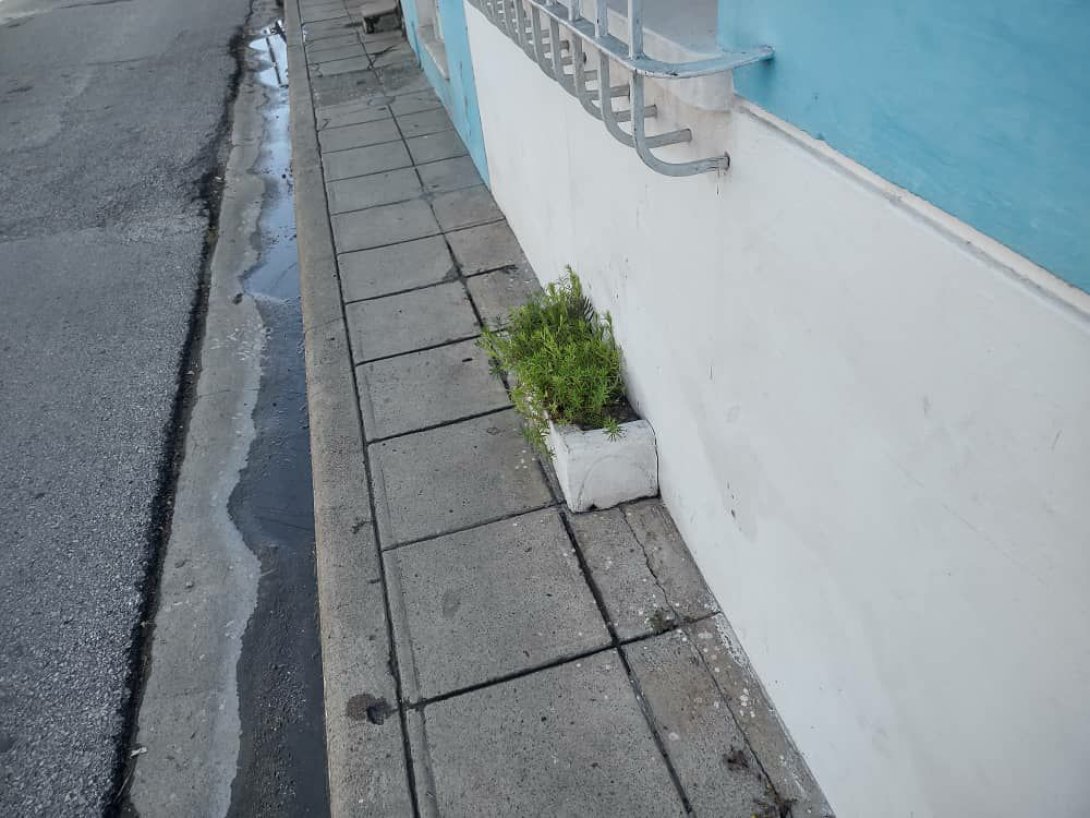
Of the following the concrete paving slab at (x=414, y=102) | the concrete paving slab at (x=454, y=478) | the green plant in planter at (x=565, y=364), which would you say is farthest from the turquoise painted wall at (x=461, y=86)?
the concrete paving slab at (x=454, y=478)

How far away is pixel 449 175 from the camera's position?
5.78m

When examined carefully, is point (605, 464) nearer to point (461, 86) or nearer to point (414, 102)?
point (461, 86)

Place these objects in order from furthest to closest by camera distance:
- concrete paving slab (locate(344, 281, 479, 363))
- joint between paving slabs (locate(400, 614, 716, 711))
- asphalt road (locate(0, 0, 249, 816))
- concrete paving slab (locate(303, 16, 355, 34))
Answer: concrete paving slab (locate(303, 16, 355, 34)) → concrete paving slab (locate(344, 281, 479, 363)) → asphalt road (locate(0, 0, 249, 816)) → joint between paving slabs (locate(400, 614, 716, 711))

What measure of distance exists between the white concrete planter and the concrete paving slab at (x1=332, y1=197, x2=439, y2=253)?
2.58 m

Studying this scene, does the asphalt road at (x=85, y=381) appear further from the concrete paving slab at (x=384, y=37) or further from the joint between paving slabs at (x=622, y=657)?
the concrete paving slab at (x=384, y=37)

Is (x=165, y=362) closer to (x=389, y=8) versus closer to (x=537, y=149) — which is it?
(x=537, y=149)

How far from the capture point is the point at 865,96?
4.09ft

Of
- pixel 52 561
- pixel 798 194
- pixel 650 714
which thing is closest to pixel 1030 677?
pixel 798 194

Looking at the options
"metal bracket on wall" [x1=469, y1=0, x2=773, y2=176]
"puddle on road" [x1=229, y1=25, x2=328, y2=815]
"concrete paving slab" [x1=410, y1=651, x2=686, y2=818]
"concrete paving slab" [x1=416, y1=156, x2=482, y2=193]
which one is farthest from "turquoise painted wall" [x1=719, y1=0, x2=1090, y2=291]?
"concrete paving slab" [x1=416, y1=156, x2=482, y2=193]

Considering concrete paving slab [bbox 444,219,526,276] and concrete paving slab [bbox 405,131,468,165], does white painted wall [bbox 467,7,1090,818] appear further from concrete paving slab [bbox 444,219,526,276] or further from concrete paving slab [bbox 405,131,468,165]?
concrete paving slab [bbox 405,131,468,165]

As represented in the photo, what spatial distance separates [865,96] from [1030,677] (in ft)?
2.87

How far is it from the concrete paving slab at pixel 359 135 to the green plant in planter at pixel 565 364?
395 cm

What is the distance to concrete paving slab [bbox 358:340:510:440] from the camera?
346 cm

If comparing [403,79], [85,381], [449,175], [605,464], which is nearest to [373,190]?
[449,175]
